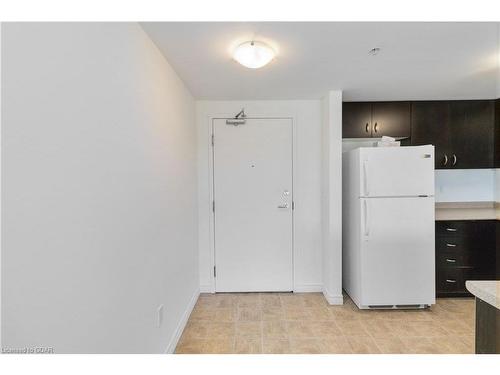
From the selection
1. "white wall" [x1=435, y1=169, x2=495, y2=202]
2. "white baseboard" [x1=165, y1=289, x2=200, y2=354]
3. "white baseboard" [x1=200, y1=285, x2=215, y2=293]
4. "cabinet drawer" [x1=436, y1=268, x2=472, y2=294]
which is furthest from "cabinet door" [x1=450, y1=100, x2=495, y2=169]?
"white baseboard" [x1=165, y1=289, x2=200, y2=354]

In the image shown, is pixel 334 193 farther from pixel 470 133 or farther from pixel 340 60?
pixel 470 133

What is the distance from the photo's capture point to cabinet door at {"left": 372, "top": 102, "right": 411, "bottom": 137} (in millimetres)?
3209

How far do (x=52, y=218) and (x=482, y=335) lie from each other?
1.57 meters

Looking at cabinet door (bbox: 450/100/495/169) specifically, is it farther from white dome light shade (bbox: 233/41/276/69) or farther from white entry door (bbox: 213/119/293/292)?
white dome light shade (bbox: 233/41/276/69)

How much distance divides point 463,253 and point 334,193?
1.59 meters

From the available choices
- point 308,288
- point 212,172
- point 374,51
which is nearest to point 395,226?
point 308,288

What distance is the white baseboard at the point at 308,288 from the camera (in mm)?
3281

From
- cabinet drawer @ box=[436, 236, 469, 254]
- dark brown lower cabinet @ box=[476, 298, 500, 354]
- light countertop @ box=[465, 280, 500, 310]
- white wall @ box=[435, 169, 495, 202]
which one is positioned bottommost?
cabinet drawer @ box=[436, 236, 469, 254]

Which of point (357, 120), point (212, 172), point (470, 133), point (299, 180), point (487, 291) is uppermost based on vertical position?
point (357, 120)

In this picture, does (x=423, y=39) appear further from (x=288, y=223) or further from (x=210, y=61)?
(x=288, y=223)

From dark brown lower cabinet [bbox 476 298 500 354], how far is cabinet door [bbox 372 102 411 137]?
2516 millimetres

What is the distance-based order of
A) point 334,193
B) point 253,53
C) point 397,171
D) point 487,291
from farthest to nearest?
point 334,193 → point 397,171 → point 253,53 → point 487,291

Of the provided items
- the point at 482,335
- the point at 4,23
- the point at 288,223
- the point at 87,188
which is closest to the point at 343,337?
the point at 288,223

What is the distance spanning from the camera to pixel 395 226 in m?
2.75
